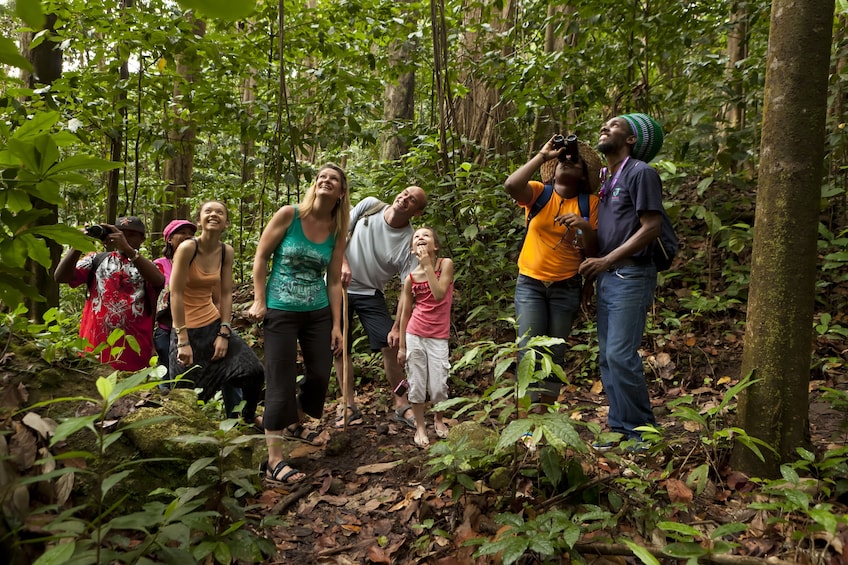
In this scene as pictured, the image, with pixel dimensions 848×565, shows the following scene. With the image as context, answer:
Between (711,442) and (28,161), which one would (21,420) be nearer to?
(28,161)

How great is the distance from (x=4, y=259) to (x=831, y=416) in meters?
4.91

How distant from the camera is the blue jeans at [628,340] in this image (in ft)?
10.6

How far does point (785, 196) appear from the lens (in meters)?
2.58

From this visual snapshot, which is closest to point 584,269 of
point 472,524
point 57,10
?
point 472,524

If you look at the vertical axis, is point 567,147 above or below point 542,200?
above

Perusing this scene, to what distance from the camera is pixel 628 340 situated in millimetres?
3234

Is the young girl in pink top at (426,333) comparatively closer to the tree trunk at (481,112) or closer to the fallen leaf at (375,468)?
the fallen leaf at (375,468)

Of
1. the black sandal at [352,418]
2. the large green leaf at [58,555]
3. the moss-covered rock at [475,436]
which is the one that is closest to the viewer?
the large green leaf at [58,555]

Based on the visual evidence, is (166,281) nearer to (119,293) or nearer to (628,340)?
(119,293)

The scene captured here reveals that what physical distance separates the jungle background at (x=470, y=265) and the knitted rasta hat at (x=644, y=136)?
810 millimetres

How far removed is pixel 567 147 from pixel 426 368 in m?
1.95

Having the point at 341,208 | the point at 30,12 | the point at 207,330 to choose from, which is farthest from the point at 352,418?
the point at 30,12

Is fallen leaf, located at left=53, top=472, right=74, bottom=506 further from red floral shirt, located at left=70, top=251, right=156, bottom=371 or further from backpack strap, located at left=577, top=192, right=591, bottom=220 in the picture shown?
backpack strap, located at left=577, top=192, right=591, bottom=220

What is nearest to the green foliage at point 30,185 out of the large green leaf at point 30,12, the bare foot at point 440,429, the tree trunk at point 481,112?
the large green leaf at point 30,12
